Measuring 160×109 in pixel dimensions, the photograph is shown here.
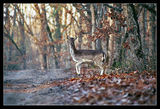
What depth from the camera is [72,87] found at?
705 cm

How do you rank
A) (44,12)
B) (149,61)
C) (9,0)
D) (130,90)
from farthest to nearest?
(44,12) → (149,61) → (9,0) → (130,90)

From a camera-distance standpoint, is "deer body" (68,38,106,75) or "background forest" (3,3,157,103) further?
"deer body" (68,38,106,75)

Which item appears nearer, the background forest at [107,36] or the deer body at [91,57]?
the background forest at [107,36]

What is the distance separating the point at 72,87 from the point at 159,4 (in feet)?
13.2

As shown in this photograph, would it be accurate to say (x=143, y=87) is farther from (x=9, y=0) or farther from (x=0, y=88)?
(x=9, y=0)

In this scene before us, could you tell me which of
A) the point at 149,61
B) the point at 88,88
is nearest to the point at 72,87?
the point at 88,88

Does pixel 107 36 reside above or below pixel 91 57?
above

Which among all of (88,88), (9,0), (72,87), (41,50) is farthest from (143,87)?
(41,50)

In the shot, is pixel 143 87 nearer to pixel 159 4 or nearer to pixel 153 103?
pixel 153 103

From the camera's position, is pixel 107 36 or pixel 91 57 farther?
pixel 107 36

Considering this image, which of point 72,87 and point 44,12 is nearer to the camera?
point 72,87

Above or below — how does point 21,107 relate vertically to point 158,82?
below

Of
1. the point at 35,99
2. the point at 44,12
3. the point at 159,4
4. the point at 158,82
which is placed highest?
the point at 44,12

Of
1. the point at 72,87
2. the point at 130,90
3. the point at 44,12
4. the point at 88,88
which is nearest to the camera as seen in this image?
the point at 130,90
